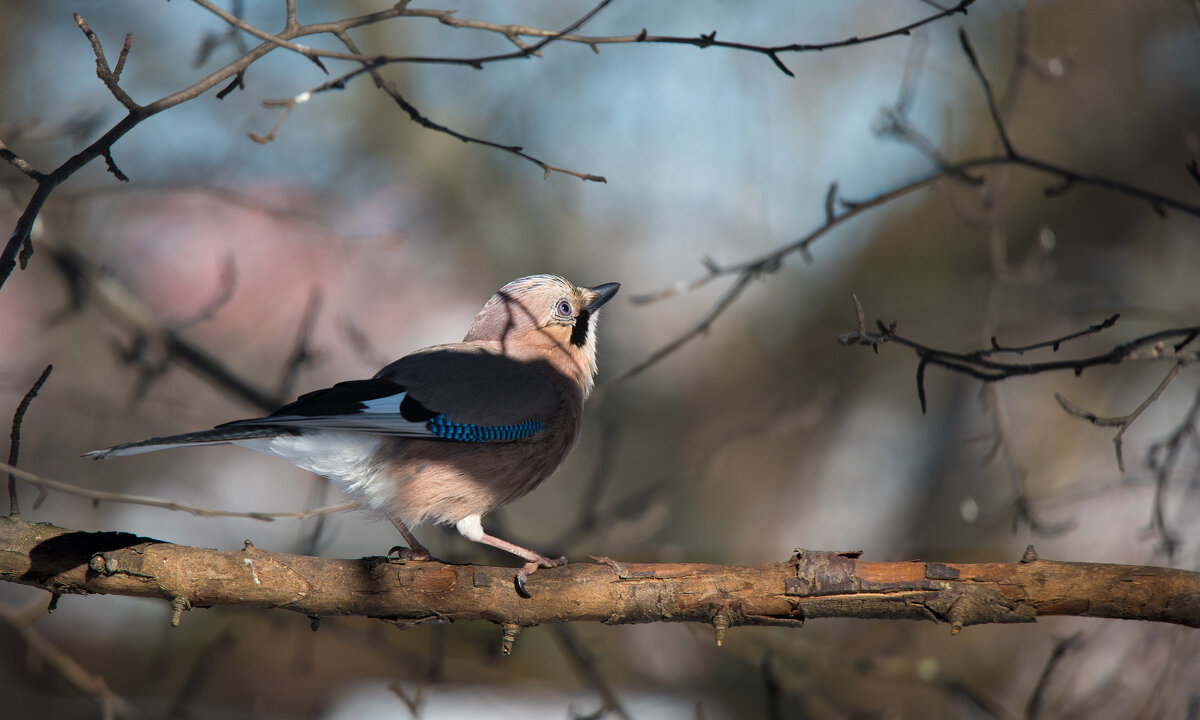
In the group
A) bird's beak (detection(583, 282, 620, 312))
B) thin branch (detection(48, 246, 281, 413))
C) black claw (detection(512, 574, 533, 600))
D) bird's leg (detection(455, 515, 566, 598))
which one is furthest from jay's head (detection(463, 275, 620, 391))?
black claw (detection(512, 574, 533, 600))

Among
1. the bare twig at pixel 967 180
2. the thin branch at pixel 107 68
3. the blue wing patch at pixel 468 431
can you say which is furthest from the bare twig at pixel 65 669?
the bare twig at pixel 967 180

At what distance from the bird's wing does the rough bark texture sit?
561 mm

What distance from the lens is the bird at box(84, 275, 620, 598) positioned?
3.13 metres

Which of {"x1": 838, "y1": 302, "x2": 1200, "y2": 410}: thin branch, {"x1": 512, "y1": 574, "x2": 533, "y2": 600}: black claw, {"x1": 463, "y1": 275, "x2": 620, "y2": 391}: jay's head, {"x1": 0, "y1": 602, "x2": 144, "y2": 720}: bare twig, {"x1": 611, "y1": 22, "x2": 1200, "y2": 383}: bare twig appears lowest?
{"x1": 0, "y1": 602, "x2": 144, "y2": 720}: bare twig

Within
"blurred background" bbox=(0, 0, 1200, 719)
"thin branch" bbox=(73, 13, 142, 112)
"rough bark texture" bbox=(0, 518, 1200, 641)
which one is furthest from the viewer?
"blurred background" bbox=(0, 0, 1200, 719)

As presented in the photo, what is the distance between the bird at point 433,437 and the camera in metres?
3.13

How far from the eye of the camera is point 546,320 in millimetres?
3920

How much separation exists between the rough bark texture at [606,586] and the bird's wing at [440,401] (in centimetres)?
56

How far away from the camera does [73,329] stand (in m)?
6.10

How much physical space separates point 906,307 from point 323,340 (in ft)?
14.1

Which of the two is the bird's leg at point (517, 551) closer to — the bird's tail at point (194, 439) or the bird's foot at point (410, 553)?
the bird's foot at point (410, 553)

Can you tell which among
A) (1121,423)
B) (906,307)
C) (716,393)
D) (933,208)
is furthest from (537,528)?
(1121,423)

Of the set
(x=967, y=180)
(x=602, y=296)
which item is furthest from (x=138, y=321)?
(x=967, y=180)

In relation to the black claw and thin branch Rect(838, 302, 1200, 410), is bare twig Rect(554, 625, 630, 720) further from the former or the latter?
thin branch Rect(838, 302, 1200, 410)
